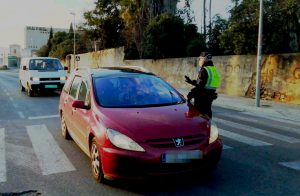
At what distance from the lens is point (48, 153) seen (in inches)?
297

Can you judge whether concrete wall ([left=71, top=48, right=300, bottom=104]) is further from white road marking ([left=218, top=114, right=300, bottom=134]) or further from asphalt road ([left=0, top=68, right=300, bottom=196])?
asphalt road ([left=0, top=68, right=300, bottom=196])

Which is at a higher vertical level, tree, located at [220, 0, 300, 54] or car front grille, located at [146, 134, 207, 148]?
tree, located at [220, 0, 300, 54]

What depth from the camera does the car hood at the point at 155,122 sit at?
5355 millimetres

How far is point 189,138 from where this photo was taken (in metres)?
5.39

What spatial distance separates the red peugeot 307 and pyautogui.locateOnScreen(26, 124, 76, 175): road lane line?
454mm

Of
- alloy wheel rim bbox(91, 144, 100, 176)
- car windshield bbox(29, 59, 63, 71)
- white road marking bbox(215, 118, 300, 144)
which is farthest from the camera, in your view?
car windshield bbox(29, 59, 63, 71)

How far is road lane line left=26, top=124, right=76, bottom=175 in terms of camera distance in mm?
6523

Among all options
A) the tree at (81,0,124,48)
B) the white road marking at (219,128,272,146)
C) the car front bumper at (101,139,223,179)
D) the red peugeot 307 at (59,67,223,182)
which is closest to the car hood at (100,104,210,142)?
the red peugeot 307 at (59,67,223,182)

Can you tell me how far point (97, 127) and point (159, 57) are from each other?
23.3 metres

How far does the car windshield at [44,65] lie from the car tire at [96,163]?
15.5 m

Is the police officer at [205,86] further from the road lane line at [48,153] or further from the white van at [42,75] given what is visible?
the white van at [42,75]

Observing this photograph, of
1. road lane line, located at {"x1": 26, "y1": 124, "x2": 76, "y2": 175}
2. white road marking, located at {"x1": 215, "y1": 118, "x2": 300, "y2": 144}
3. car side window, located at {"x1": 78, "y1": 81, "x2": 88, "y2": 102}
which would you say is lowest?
road lane line, located at {"x1": 26, "y1": 124, "x2": 76, "y2": 175}

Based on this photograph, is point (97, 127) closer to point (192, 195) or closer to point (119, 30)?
point (192, 195)

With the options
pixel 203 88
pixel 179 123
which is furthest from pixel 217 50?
pixel 179 123
